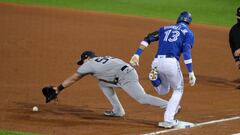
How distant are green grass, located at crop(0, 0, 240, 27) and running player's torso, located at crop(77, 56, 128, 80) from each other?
20650 millimetres

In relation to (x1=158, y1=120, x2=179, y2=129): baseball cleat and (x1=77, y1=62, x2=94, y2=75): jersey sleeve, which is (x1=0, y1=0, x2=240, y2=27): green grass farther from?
(x1=158, y1=120, x2=179, y2=129): baseball cleat

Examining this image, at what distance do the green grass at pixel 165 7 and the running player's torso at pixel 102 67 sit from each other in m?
20.6

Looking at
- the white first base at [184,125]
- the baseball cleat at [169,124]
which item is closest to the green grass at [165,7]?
the white first base at [184,125]

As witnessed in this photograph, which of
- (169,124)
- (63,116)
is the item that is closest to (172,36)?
(169,124)

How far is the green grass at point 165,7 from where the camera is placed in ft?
111

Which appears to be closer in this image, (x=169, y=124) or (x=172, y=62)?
(x=169, y=124)

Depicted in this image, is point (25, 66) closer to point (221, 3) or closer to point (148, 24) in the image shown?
point (148, 24)

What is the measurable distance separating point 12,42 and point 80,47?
2310 millimetres

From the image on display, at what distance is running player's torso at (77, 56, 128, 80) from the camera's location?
1198cm

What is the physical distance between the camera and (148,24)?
1184 inches

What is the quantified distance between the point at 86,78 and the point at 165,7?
19.2 meters

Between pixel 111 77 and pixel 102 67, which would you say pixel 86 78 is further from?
pixel 102 67

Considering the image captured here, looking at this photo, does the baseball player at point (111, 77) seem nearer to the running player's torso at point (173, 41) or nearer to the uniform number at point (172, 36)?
the running player's torso at point (173, 41)

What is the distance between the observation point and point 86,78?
1784cm
